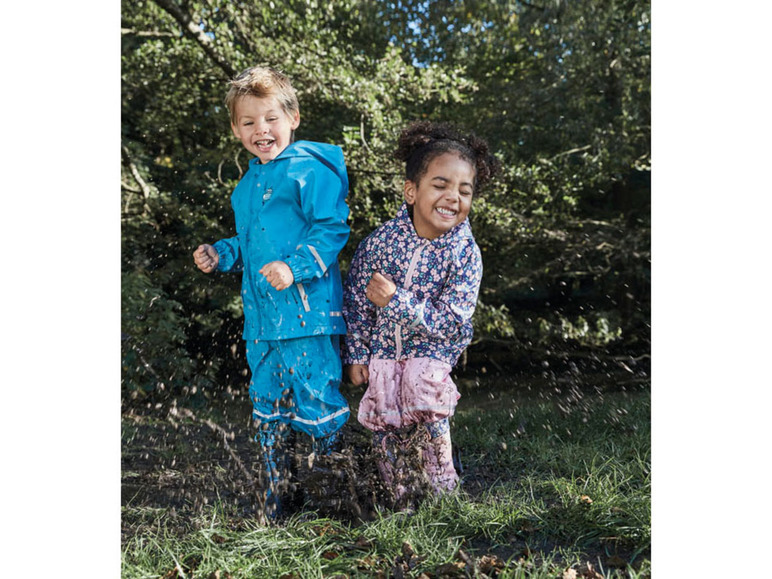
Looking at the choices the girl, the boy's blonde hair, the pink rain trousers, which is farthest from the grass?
the boy's blonde hair

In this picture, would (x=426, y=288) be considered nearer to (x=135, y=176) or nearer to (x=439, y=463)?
(x=439, y=463)

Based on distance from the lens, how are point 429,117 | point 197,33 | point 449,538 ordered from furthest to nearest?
point 429,117
point 197,33
point 449,538

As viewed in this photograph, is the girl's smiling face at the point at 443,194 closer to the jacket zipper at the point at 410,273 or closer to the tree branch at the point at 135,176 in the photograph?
the jacket zipper at the point at 410,273

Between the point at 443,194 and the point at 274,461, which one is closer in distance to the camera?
the point at 443,194

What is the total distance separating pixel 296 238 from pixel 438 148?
77 centimetres

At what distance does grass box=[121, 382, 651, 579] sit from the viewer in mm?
2627

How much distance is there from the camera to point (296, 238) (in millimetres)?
3281

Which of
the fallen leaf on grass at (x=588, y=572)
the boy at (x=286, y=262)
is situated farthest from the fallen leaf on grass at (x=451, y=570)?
the boy at (x=286, y=262)

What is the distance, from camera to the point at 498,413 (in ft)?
17.3

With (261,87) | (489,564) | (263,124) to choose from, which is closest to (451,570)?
(489,564)

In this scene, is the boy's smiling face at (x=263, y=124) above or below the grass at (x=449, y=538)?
above

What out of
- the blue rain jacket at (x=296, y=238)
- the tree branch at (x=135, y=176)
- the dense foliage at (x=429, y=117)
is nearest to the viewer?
the blue rain jacket at (x=296, y=238)

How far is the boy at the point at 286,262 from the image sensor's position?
322 cm

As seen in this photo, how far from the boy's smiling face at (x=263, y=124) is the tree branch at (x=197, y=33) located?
8.00 feet
